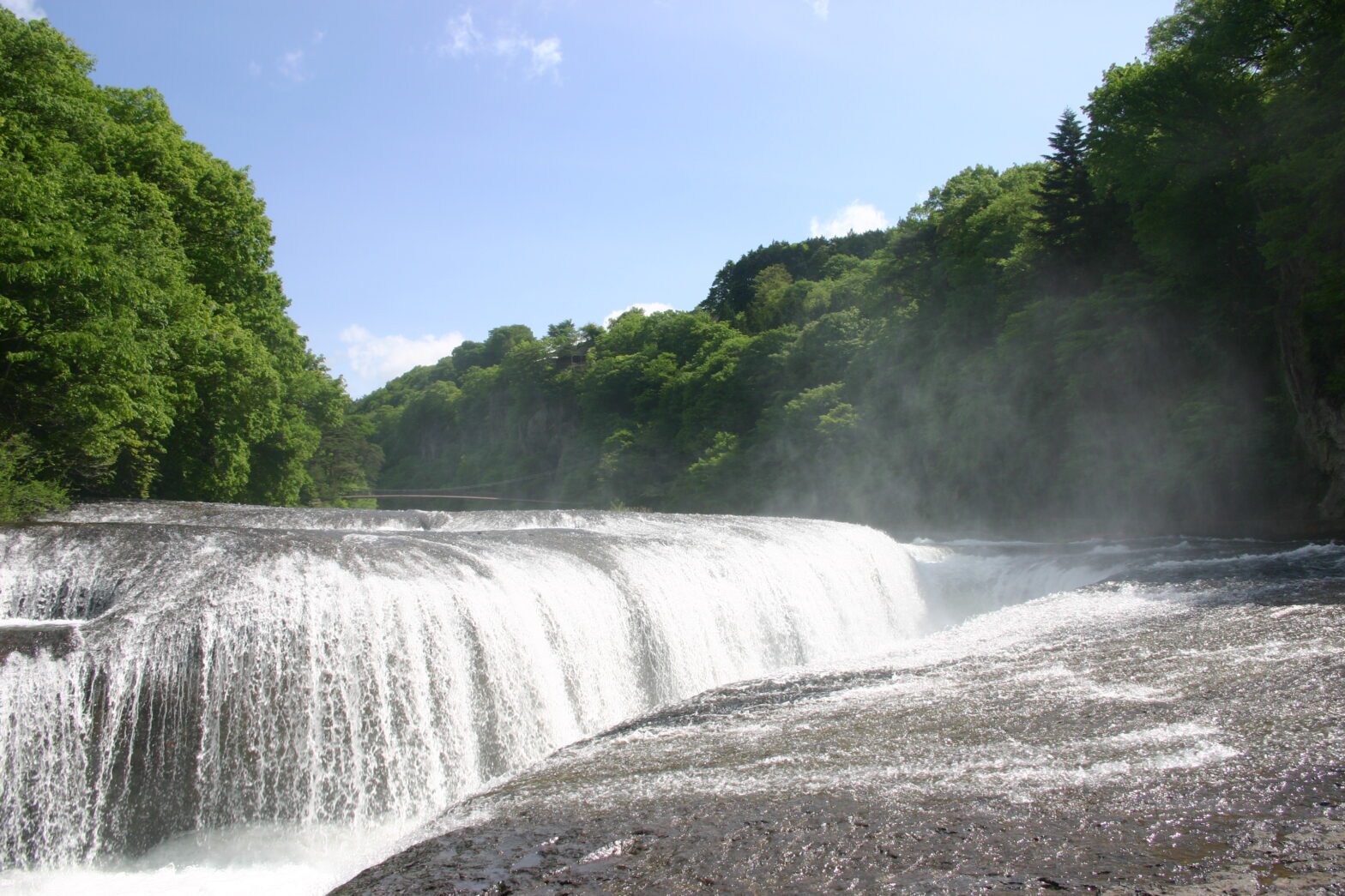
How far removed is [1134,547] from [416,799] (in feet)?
57.3

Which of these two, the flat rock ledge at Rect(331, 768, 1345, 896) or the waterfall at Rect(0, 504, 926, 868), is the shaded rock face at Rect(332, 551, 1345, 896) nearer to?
the flat rock ledge at Rect(331, 768, 1345, 896)

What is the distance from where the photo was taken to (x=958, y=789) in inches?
237

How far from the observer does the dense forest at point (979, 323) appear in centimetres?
1530

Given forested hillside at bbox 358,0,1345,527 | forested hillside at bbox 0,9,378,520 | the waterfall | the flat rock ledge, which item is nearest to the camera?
the flat rock ledge

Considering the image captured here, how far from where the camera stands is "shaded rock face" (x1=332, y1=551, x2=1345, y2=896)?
4.92 meters

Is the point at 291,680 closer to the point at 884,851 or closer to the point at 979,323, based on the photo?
the point at 884,851

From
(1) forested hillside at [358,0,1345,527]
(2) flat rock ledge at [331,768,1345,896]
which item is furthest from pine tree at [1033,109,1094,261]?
(2) flat rock ledge at [331,768,1345,896]

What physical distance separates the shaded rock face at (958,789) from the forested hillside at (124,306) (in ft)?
32.6

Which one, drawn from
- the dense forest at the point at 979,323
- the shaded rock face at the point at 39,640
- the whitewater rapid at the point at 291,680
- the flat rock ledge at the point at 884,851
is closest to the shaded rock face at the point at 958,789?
the flat rock ledge at the point at 884,851

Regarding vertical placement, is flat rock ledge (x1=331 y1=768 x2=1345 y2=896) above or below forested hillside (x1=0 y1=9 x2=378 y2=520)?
below

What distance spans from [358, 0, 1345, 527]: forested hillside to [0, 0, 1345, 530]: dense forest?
3.8 inches

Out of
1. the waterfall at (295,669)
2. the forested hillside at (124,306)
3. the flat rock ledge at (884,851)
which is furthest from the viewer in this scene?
the forested hillside at (124,306)

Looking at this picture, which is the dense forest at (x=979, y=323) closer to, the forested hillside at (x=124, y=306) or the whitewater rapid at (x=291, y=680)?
the forested hillside at (x=124, y=306)

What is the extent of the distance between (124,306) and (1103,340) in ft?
85.8
